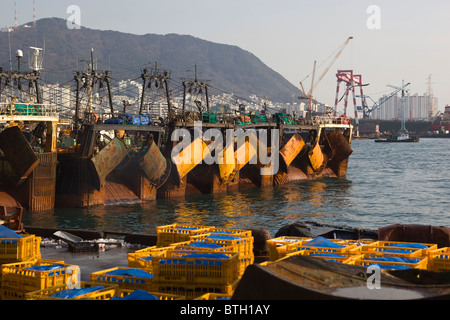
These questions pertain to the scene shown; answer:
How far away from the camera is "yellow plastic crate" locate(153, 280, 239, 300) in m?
11.8

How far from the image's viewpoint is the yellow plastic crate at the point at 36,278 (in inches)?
467

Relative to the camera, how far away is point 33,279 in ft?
39.2

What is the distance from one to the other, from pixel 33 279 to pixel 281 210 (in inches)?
1316

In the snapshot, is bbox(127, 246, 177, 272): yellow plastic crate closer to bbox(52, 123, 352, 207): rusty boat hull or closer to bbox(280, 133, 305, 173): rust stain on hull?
bbox(52, 123, 352, 207): rusty boat hull

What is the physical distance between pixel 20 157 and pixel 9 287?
26405mm

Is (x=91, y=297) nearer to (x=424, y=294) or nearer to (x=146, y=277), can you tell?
(x=146, y=277)

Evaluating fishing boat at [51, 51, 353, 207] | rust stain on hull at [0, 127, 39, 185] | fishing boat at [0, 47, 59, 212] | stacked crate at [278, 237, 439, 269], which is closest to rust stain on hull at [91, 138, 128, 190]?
fishing boat at [51, 51, 353, 207]

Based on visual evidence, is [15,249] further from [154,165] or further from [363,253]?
[154,165]

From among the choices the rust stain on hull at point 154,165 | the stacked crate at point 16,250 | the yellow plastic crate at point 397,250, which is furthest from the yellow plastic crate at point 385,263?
the rust stain on hull at point 154,165

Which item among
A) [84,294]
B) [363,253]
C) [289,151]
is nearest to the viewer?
[84,294]

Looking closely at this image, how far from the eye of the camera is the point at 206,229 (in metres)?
18.5

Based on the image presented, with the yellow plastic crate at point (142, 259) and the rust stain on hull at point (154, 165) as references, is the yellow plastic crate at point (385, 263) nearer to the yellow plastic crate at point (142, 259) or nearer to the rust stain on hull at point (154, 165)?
the yellow plastic crate at point (142, 259)

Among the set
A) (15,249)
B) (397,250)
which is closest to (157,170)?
(15,249)
